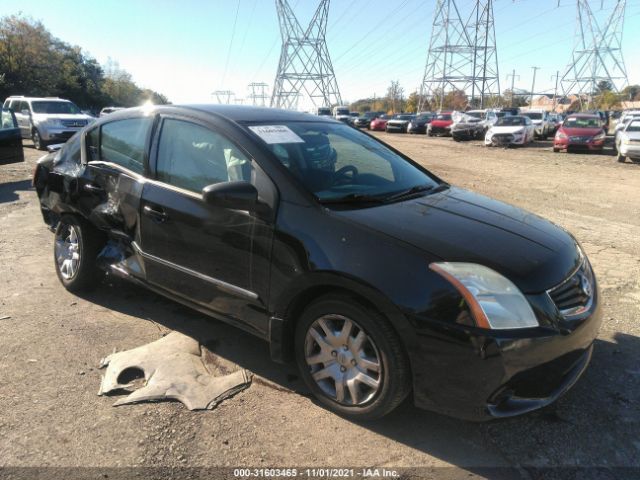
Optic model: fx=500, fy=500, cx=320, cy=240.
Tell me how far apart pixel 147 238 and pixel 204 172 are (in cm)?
67

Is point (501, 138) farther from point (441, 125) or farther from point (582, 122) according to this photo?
point (441, 125)

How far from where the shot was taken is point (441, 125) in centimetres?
3366

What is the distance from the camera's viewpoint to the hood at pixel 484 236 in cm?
247

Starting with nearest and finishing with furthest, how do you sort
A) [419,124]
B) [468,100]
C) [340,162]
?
[340,162], [419,124], [468,100]

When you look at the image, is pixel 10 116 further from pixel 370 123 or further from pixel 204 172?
pixel 370 123

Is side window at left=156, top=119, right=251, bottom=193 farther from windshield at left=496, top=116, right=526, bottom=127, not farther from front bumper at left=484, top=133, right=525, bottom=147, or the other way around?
windshield at left=496, top=116, right=526, bottom=127

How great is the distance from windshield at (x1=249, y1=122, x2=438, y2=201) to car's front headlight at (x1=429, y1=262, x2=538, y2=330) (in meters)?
0.88

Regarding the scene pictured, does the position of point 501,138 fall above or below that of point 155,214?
above

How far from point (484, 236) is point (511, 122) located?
23.4 m

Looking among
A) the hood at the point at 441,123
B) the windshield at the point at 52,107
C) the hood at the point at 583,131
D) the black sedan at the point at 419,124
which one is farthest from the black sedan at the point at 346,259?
the black sedan at the point at 419,124

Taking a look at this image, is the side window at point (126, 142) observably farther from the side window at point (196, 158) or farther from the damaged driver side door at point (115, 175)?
the side window at point (196, 158)

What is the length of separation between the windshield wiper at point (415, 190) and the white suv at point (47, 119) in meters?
16.1

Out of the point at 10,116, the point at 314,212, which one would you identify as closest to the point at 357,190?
the point at 314,212

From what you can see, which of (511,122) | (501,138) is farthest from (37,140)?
(511,122)
